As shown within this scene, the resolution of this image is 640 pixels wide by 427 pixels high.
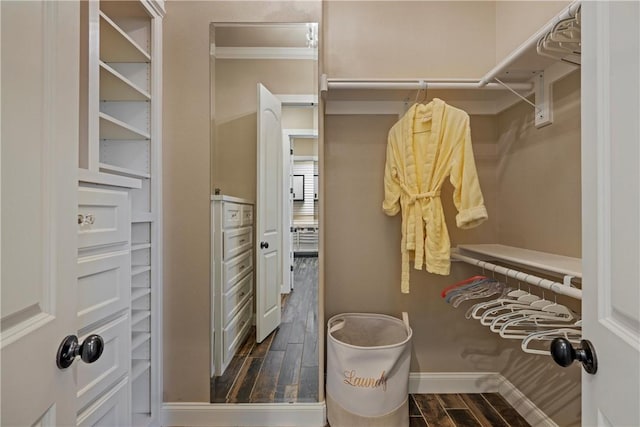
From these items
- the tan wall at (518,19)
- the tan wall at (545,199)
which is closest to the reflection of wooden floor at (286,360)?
the tan wall at (545,199)

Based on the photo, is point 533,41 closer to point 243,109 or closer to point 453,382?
point 243,109

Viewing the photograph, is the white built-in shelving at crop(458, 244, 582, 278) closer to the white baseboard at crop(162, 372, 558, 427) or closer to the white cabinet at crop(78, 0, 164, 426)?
the white baseboard at crop(162, 372, 558, 427)

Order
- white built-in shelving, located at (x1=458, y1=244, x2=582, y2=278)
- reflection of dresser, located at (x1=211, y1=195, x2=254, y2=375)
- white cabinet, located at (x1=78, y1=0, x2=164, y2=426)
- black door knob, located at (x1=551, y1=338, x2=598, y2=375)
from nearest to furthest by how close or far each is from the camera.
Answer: black door knob, located at (x1=551, y1=338, x2=598, y2=375) → white built-in shelving, located at (x1=458, y1=244, x2=582, y2=278) → white cabinet, located at (x1=78, y1=0, x2=164, y2=426) → reflection of dresser, located at (x1=211, y1=195, x2=254, y2=375)

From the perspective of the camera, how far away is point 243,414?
5.82 feet

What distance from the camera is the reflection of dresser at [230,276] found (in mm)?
Result: 1795

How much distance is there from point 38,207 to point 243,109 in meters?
1.38

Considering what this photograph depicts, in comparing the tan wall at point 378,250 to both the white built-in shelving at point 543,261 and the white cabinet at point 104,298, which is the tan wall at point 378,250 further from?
the white cabinet at point 104,298

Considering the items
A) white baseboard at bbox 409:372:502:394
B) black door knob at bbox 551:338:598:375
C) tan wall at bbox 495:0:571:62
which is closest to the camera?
black door knob at bbox 551:338:598:375

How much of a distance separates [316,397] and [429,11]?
2387 millimetres

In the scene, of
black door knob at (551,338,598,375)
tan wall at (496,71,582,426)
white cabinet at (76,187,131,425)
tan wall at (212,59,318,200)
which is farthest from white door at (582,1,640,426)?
tan wall at (212,59,318,200)

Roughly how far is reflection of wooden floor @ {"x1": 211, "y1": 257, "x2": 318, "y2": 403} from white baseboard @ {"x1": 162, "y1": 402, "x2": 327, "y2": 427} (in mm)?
33

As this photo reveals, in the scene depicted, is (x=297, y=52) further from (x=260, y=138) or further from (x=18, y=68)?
(x=18, y=68)

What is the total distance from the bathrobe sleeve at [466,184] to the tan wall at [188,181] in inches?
41.0

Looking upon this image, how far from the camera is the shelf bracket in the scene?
5.17ft
